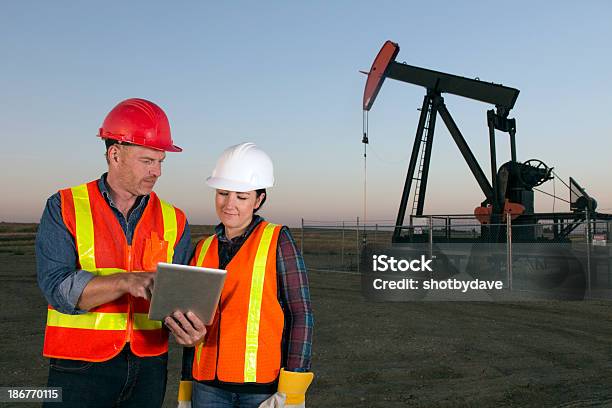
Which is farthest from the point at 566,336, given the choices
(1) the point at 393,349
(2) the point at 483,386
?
(2) the point at 483,386

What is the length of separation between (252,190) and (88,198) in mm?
763

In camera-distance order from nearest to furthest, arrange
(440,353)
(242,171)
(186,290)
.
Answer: (186,290), (242,171), (440,353)

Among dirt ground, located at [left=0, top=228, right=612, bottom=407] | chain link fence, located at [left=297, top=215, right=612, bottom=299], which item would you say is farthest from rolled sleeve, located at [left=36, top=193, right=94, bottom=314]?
chain link fence, located at [left=297, top=215, right=612, bottom=299]

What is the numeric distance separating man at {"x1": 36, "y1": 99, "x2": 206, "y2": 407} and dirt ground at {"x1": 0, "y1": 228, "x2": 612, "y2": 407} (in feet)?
11.4

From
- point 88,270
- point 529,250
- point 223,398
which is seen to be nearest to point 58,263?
point 88,270

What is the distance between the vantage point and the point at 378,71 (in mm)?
20453

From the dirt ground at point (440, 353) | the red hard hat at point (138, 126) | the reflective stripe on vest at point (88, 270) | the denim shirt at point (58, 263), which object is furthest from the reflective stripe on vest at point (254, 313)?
the dirt ground at point (440, 353)

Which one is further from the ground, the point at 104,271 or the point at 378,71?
the point at 378,71

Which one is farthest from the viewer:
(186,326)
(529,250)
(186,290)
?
(529,250)

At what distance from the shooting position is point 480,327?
1023 cm

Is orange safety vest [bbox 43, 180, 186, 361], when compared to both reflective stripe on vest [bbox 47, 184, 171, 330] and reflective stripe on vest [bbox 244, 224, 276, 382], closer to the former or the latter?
reflective stripe on vest [bbox 47, 184, 171, 330]

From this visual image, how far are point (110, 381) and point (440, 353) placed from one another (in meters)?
6.42

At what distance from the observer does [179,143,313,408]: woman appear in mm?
2545

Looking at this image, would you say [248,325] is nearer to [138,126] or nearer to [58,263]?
[58,263]
